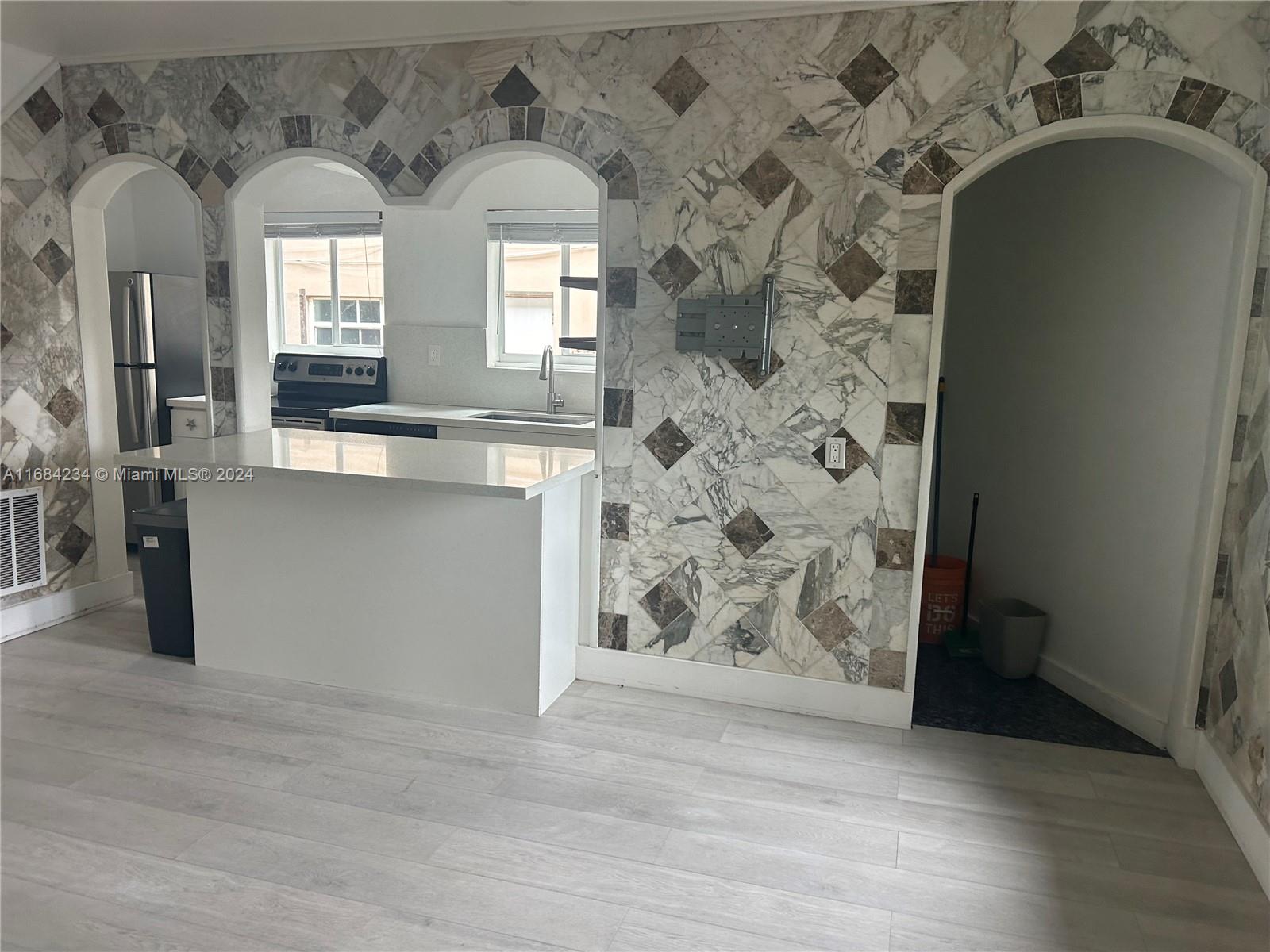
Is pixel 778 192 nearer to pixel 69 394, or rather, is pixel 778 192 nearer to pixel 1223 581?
pixel 1223 581

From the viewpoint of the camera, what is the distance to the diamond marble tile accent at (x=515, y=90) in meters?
3.37

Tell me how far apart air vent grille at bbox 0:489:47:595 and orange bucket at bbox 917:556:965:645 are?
404 cm

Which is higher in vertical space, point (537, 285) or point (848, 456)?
point (537, 285)

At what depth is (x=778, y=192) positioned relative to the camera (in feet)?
10.3

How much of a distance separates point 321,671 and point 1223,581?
3.25 m

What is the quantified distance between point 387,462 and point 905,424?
6.20ft

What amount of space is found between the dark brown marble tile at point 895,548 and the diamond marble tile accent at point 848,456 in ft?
0.80

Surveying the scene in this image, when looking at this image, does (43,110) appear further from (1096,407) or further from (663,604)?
(1096,407)

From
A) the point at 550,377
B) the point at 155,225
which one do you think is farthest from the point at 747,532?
the point at 155,225

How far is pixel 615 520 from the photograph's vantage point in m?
3.49

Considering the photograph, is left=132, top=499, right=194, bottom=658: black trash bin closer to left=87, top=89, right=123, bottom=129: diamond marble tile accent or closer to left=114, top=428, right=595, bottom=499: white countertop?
left=114, top=428, right=595, bottom=499: white countertop

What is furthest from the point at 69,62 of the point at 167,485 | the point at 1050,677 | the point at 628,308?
the point at 1050,677

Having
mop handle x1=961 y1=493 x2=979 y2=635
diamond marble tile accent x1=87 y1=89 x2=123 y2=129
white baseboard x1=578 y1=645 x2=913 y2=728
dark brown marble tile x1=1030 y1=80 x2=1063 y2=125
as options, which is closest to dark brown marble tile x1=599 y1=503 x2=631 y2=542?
white baseboard x1=578 y1=645 x2=913 y2=728

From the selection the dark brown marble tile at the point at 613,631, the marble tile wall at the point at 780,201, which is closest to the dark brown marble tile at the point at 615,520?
the marble tile wall at the point at 780,201
